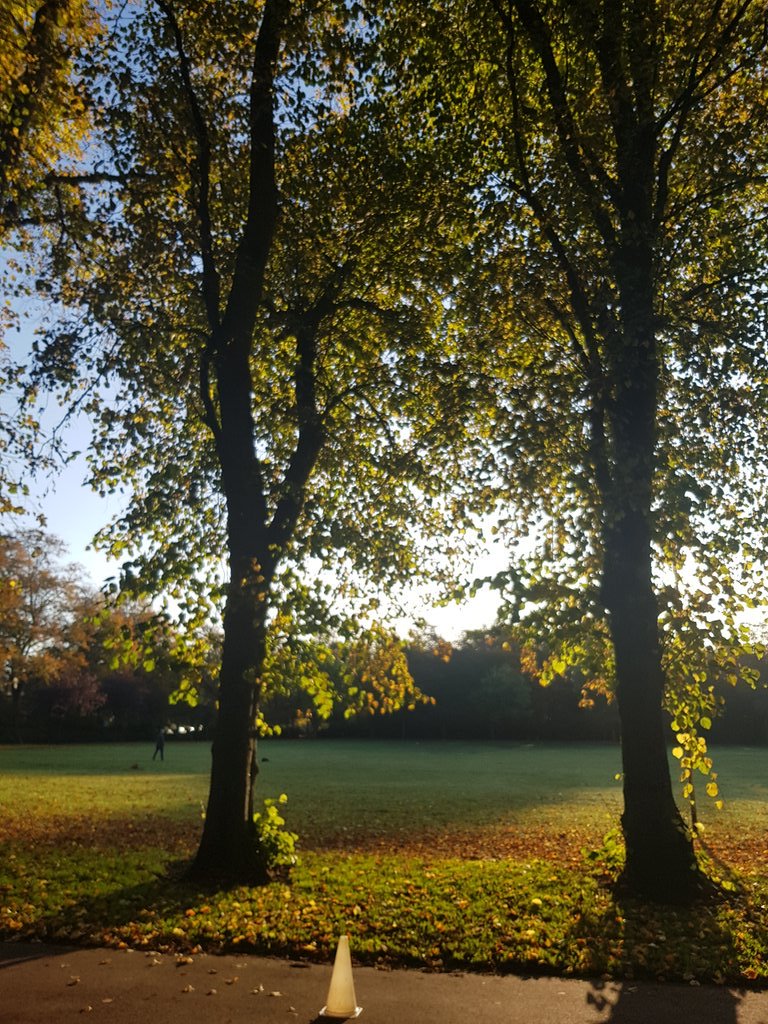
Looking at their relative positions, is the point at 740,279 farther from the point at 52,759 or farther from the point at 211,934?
the point at 52,759

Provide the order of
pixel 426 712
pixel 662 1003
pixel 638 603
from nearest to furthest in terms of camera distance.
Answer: pixel 662 1003, pixel 638 603, pixel 426 712

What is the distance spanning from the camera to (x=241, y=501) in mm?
12094

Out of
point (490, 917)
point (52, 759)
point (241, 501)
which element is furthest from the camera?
point (52, 759)

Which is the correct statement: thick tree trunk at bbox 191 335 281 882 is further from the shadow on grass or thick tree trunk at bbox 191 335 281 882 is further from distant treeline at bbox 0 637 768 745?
distant treeline at bbox 0 637 768 745

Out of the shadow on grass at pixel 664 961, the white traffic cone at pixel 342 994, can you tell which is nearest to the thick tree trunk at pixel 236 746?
the shadow on grass at pixel 664 961

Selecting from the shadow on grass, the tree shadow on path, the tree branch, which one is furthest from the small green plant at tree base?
the tree branch

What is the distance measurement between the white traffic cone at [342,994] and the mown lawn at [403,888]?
1.56m

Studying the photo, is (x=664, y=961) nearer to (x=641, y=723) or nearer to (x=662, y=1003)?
(x=662, y=1003)

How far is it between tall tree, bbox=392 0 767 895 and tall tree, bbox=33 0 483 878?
1.62m

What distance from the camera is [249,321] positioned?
40.3 feet

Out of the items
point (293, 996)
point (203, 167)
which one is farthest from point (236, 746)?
point (203, 167)

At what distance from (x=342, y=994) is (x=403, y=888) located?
4827 millimetres

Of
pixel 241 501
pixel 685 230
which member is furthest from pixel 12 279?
pixel 685 230

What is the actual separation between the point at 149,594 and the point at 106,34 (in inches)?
349
